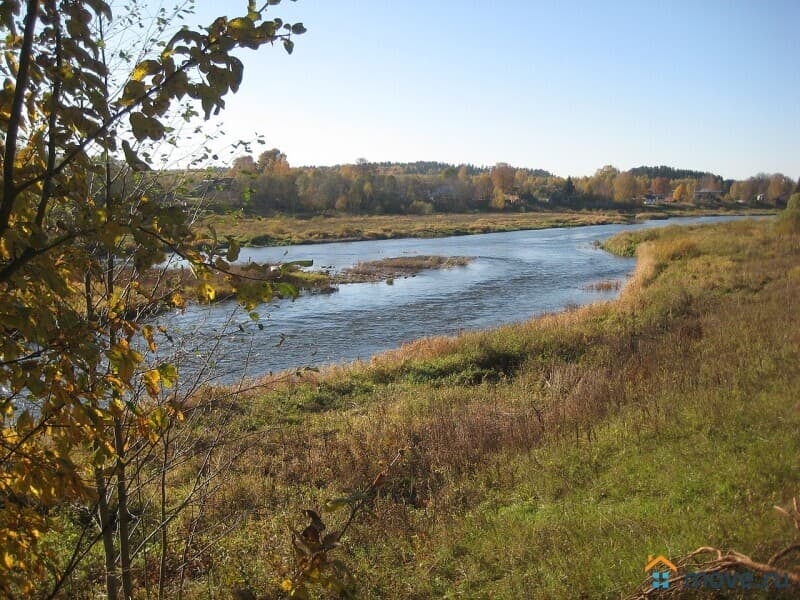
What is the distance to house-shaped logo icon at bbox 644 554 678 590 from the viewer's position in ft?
12.5

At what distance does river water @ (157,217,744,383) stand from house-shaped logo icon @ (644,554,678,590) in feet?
10.9

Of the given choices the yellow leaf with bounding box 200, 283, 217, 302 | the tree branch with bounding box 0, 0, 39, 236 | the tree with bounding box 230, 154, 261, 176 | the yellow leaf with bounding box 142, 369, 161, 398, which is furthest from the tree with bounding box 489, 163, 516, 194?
the tree branch with bounding box 0, 0, 39, 236

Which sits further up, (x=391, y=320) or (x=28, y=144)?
(x=28, y=144)

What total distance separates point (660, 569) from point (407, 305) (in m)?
21.4

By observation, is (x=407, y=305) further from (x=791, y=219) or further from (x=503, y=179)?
(x=503, y=179)

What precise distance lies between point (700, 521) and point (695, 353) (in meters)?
6.81

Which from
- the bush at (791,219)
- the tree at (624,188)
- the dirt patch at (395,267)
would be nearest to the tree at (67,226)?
the dirt patch at (395,267)

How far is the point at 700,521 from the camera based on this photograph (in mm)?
4836

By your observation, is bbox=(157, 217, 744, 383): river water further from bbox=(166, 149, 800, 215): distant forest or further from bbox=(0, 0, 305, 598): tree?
bbox=(166, 149, 800, 215): distant forest

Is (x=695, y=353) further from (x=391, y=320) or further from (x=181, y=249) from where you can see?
(x=391, y=320)

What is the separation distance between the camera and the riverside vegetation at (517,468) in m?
4.75

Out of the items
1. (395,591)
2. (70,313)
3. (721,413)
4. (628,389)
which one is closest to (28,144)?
(70,313)

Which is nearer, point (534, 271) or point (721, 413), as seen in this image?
point (721, 413)

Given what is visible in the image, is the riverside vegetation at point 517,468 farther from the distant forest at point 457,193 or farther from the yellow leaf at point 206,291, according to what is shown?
the distant forest at point 457,193
